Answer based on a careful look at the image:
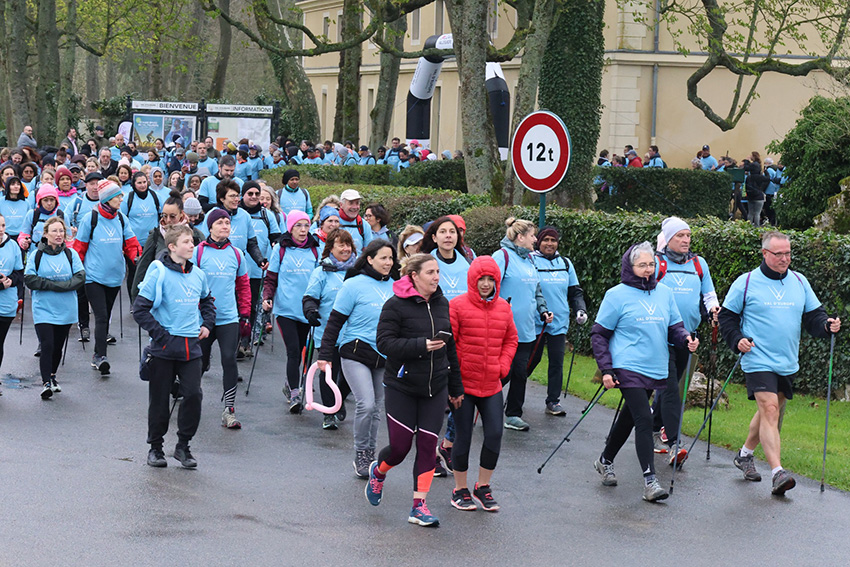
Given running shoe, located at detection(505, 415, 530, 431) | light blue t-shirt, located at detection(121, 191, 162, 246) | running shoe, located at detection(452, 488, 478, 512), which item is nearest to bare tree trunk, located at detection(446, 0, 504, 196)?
light blue t-shirt, located at detection(121, 191, 162, 246)

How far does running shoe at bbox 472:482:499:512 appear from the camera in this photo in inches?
308

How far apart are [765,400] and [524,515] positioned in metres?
2.02

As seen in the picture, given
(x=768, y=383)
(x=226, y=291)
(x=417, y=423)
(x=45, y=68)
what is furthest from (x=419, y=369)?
(x=45, y=68)

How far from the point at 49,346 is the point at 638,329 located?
564 cm

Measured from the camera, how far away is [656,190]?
29328mm

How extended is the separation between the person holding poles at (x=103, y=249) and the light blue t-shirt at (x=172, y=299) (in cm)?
404

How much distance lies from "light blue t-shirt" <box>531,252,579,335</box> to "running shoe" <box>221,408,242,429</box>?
272 centimetres

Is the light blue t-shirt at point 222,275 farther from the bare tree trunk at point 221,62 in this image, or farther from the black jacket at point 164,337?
the bare tree trunk at point 221,62

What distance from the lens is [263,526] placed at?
7.30m

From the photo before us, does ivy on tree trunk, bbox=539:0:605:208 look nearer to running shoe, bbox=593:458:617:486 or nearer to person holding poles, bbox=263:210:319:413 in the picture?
person holding poles, bbox=263:210:319:413

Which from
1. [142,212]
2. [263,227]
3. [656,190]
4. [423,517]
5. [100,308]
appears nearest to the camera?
[423,517]

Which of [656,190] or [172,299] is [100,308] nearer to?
[172,299]

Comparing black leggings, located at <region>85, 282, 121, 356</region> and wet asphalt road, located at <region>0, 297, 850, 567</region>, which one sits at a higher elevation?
black leggings, located at <region>85, 282, 121, 356</region>

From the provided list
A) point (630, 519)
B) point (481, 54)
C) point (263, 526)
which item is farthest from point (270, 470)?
point (481, 54)
